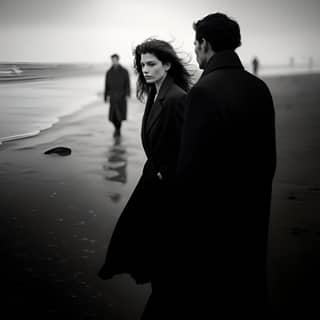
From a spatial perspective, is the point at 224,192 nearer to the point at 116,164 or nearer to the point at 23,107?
the point at 116,164

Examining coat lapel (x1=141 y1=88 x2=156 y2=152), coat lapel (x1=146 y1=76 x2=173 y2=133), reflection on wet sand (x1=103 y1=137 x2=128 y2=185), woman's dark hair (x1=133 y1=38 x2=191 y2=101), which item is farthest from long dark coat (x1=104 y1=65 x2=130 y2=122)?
coat lapel (x1=146 y1=76 x2=173 y2=133)

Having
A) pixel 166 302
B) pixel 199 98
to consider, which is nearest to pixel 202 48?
pixel 199 98

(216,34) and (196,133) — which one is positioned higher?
(216,34)

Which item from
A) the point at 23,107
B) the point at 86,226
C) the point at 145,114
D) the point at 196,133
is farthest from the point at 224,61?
the point at 23,107

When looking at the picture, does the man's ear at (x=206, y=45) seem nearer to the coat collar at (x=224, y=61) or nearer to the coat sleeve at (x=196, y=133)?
the coat collar at (x=224, y=61)

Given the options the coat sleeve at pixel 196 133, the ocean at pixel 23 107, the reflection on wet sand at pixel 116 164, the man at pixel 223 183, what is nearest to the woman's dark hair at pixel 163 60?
the man at pixel 223 183

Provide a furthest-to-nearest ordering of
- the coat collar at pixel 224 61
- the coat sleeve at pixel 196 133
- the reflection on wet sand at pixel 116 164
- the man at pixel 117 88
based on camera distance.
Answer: the man at pixel 117 88, the reflection on wet sand at pixel 116 164, the coat collar at pixel 224 61, the coat sleeve at pixel 196 133

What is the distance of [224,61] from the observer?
6.23 feet

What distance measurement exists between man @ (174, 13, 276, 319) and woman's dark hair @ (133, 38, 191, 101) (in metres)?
0.95

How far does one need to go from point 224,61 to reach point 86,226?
9.09 ft

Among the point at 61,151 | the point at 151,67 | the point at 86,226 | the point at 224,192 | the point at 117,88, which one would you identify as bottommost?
the point at 61,151

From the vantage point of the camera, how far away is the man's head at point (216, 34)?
1914mm

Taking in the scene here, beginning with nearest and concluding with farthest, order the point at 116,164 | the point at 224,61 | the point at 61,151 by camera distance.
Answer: the point at 224,61 < the point at 116,164 < the point at 61,151

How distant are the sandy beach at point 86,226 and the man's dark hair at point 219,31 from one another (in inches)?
65.2
